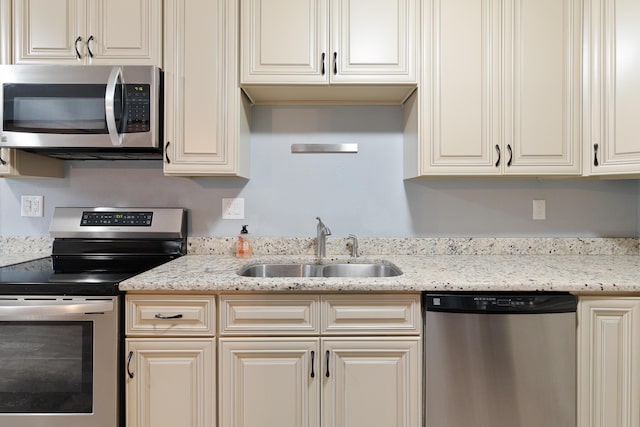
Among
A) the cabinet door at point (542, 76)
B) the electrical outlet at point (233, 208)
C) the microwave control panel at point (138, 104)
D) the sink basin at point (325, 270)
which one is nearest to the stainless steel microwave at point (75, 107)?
the microwave control panel at point (138, 104)

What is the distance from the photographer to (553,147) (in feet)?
5.70

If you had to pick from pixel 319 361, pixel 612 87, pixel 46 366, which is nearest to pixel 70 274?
pixel 46 366

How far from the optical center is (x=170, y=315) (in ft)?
4.59

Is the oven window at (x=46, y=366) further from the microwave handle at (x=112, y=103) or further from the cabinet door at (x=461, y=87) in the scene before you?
the cabinet door at (x=461, y=87)

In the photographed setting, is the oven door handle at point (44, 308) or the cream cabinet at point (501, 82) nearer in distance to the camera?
the oven door handle at point (44, 308)

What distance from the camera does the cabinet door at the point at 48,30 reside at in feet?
5.59

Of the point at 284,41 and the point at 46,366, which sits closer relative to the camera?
the point at 46,366

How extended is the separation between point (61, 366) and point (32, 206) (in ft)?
3.72

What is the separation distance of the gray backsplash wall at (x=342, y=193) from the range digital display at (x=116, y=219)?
10cm

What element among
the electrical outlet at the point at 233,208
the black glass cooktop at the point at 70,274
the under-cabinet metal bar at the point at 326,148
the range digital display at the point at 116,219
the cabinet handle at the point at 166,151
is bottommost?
the black glass cooktop at the point at 70,274

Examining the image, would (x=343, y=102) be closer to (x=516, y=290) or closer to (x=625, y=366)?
(x=516, y=290)

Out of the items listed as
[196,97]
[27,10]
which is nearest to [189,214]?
[196,97]

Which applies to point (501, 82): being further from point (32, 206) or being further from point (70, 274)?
point (32, 206)

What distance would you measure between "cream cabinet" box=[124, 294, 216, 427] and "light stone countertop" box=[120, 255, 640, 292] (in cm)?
8
